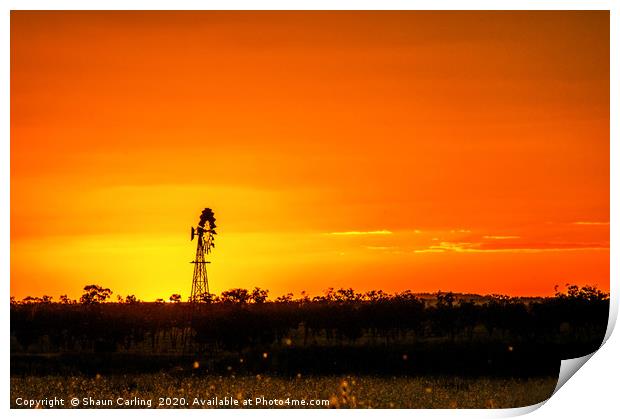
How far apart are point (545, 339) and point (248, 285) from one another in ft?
7.00

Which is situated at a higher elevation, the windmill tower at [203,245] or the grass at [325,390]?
the windmill tower at [203,245]

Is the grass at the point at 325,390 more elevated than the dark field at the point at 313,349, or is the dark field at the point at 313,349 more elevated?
the dark field at the point at 313,349

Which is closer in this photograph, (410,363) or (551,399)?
(551,399)

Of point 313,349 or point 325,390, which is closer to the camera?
point 325,390

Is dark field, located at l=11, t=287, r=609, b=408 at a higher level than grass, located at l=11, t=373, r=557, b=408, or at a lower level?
higher

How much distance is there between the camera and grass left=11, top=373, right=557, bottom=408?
7965mm

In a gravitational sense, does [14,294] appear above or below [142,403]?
above

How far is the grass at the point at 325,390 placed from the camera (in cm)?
796

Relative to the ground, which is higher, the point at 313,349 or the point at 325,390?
the point at 313,349

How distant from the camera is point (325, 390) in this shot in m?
8.05

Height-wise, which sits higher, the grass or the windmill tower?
the windmill tower

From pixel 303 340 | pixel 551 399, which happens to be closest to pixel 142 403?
pixel 303 340
